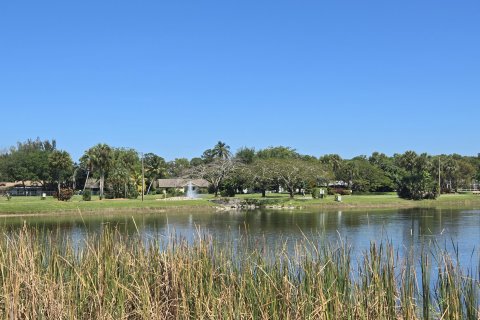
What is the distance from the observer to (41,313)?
26.1ft

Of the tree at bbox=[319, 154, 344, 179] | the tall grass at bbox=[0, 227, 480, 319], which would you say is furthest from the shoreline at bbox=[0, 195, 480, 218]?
the tall grass at bbox=[0, 227, 480, 319]

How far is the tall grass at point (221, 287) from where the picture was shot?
7.48m

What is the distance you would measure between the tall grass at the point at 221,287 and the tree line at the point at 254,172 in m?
63.5

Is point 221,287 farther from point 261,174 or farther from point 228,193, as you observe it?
point 228,193

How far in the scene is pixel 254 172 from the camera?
76.4 m

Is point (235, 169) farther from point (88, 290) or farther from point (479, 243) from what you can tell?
point (88, 290)

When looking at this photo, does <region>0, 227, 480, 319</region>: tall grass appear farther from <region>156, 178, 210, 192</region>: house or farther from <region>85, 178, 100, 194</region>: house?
<region>85, 178, 100, 194</region>: house

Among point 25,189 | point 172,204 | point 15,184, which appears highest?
point 15,184

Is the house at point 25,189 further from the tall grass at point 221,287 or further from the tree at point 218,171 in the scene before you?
the tall grass at point 221,287

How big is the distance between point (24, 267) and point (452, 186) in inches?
4173

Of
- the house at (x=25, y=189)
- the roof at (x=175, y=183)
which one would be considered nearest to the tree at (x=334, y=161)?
the roof at (x=175, y=183)

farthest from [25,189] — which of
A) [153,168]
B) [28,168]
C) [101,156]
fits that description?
→ [101,156]

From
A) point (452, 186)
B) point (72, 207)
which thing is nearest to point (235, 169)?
point (72, 207)

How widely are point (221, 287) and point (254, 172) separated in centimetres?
6791
